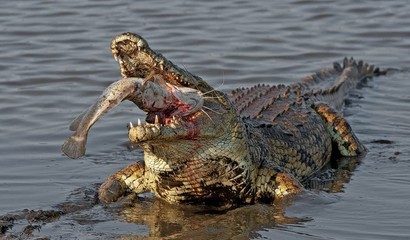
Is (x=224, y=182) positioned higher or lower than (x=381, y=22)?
Result: lower

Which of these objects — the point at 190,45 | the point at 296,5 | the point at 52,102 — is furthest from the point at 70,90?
the point at 296,5

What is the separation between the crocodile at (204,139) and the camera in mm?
6113

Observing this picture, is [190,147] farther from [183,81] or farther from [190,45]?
[190,45]

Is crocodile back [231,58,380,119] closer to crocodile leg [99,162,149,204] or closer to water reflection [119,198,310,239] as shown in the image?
crocodile leg [99,162,149,204]

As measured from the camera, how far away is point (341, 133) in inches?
344

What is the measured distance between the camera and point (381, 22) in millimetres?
13531

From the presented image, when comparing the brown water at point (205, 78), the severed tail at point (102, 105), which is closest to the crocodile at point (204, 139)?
the severed tail at point (102, 105)

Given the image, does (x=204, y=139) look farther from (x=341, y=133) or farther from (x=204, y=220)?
(x=341, y=133)

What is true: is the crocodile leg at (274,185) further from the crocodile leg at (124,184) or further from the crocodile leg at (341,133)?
the crocodile leg at (341,133)

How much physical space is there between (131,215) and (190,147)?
27.3 inches

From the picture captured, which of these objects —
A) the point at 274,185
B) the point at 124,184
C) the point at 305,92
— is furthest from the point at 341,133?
the point at 124,184

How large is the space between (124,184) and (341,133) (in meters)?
2.30

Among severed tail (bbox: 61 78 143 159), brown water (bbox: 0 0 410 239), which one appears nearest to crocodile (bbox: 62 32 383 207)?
severed tail (bbox: 61 78 143 159)

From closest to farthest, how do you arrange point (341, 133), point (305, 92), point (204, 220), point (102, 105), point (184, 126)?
point (102, 105) → point (184, 126) → point (204, 220) → point (341, 133) → point (305, 92)
